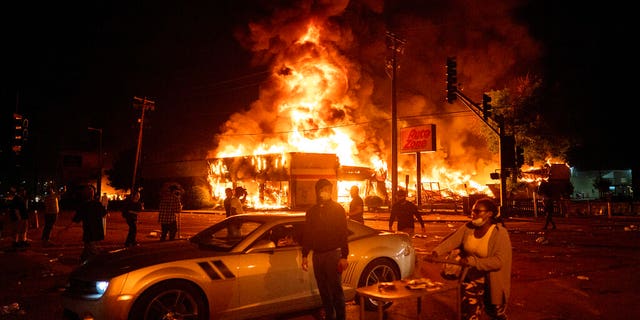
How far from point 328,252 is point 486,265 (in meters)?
1.70

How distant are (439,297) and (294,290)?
2.62 m

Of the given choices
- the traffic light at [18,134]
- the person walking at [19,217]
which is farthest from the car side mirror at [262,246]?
the traffic light at [18,134]

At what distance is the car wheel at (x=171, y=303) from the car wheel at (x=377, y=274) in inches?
85.2

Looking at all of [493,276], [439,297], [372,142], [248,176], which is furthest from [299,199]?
[493,276]

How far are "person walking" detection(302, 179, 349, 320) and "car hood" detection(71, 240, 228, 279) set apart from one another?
3.53ft

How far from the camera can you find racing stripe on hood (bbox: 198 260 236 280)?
213 inches

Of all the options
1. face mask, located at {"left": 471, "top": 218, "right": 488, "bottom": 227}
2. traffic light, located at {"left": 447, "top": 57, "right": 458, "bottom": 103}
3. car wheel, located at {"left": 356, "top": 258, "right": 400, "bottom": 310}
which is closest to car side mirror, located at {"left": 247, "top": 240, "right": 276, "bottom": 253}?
car wheel, located at {"left": 356, "top": 258, "right": 400, "bottom": 310}

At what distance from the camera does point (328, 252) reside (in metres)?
5.39

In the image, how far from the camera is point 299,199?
108ft

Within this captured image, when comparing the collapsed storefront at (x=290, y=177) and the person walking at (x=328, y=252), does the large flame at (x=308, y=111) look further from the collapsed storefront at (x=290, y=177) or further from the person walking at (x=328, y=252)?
the person walking at (x=328, y=252)

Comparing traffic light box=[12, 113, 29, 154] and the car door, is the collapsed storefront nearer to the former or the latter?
traffic light box=[12, 113, 29, 154]

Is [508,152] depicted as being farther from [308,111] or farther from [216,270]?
[308,111]

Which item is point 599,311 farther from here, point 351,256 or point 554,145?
point 554,145

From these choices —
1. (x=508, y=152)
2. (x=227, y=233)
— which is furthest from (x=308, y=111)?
(x=227, y=233)
